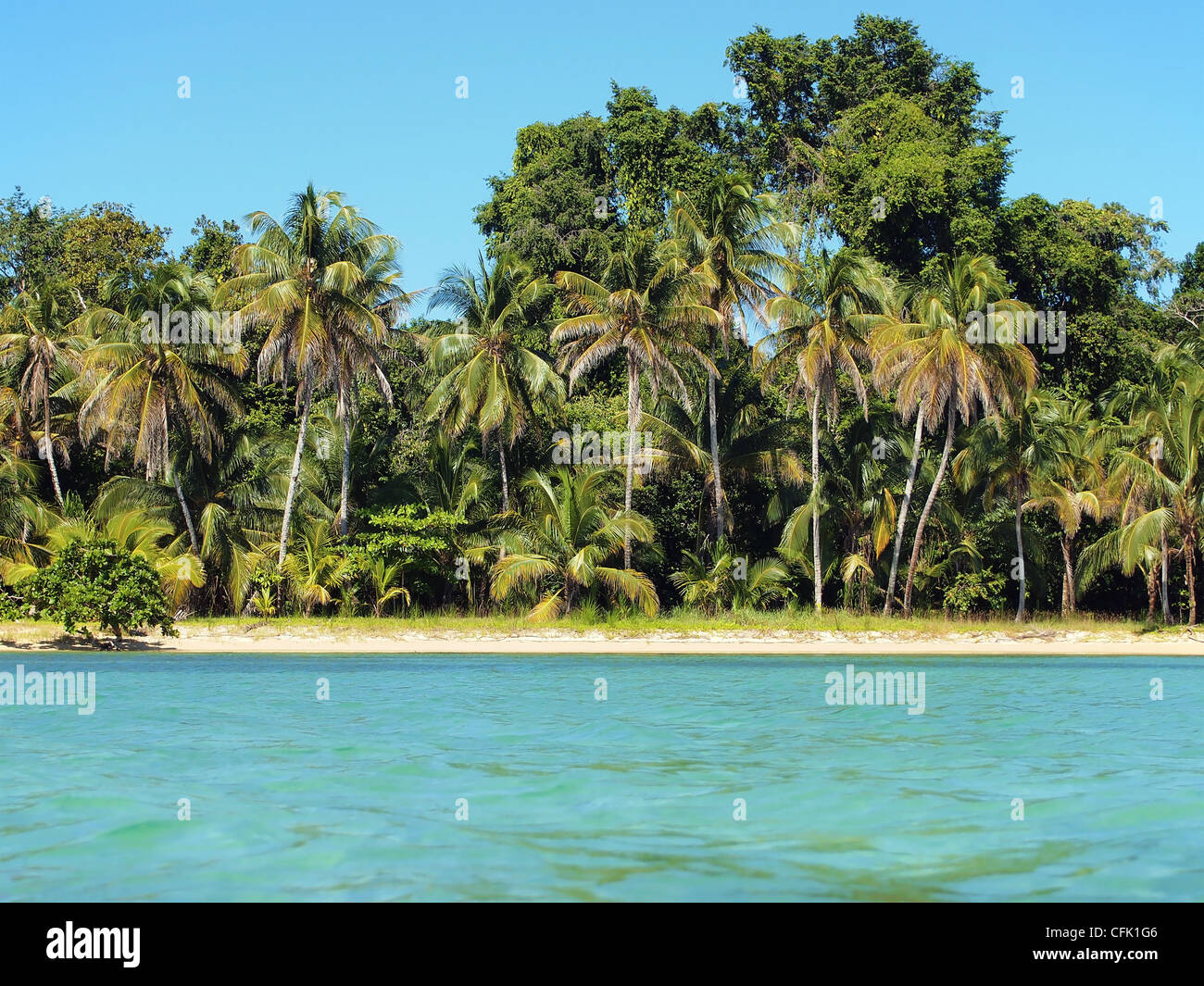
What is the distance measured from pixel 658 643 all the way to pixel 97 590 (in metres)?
13.5

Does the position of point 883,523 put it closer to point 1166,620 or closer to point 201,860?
point 1166,620

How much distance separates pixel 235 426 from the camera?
3694 centimetres

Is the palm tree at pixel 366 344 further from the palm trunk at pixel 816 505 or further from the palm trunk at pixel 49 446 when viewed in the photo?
the palm trunk at pixel 816 505

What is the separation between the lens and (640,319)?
35.0 metres

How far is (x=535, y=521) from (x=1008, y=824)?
82.1 ft

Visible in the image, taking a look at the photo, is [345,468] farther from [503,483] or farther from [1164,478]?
[1164,478]

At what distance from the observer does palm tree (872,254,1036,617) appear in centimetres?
3359

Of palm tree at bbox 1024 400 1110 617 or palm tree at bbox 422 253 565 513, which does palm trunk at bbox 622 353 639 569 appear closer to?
palm tree at bbox 422 253 565 513

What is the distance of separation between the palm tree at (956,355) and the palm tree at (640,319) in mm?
5413

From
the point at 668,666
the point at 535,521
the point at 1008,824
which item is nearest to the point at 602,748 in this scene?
the point at 1008,824

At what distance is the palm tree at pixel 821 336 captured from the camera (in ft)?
114

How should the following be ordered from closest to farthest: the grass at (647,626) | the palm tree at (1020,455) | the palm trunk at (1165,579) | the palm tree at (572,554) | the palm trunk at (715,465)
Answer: the grass at (647,626) < the palm tree at (572,554) < the palm trunk at (1165,579) < the palm tree at (1020,455) < the palm trunk at (715,465)
